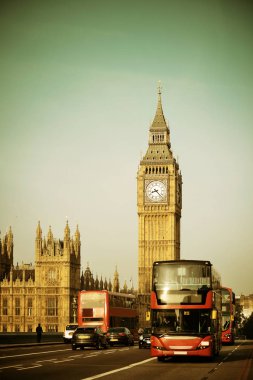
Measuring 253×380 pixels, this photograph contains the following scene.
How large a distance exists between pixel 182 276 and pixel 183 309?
1.14 metres

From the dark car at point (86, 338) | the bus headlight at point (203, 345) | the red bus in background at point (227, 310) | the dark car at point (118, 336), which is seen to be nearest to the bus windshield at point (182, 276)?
the bus headlight at point (203, 345)

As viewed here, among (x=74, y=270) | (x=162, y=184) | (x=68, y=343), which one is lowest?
(x=68, y=343)

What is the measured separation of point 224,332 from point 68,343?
36.7 feet

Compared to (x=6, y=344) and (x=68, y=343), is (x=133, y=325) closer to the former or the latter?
(x=68, y=343)

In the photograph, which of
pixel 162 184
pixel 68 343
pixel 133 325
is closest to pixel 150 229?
pixel 162 184

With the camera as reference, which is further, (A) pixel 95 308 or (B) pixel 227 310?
(B) pixel 227 310

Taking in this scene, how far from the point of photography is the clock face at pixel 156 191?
12444 centimetres

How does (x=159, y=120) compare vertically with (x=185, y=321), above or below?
above

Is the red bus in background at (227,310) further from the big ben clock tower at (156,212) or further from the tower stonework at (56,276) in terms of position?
the big ben clock tower at (156,212)

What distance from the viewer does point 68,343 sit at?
57.6m

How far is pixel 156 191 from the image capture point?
124750mm

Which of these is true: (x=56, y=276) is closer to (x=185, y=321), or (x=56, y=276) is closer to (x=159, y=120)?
(x=159, y=120)

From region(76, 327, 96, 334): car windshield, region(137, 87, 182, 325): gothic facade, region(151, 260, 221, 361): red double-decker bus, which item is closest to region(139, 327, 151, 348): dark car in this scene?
region(76, 327, 96, 334): car windshield

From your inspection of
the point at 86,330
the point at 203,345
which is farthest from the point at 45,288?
the point at 203,345
